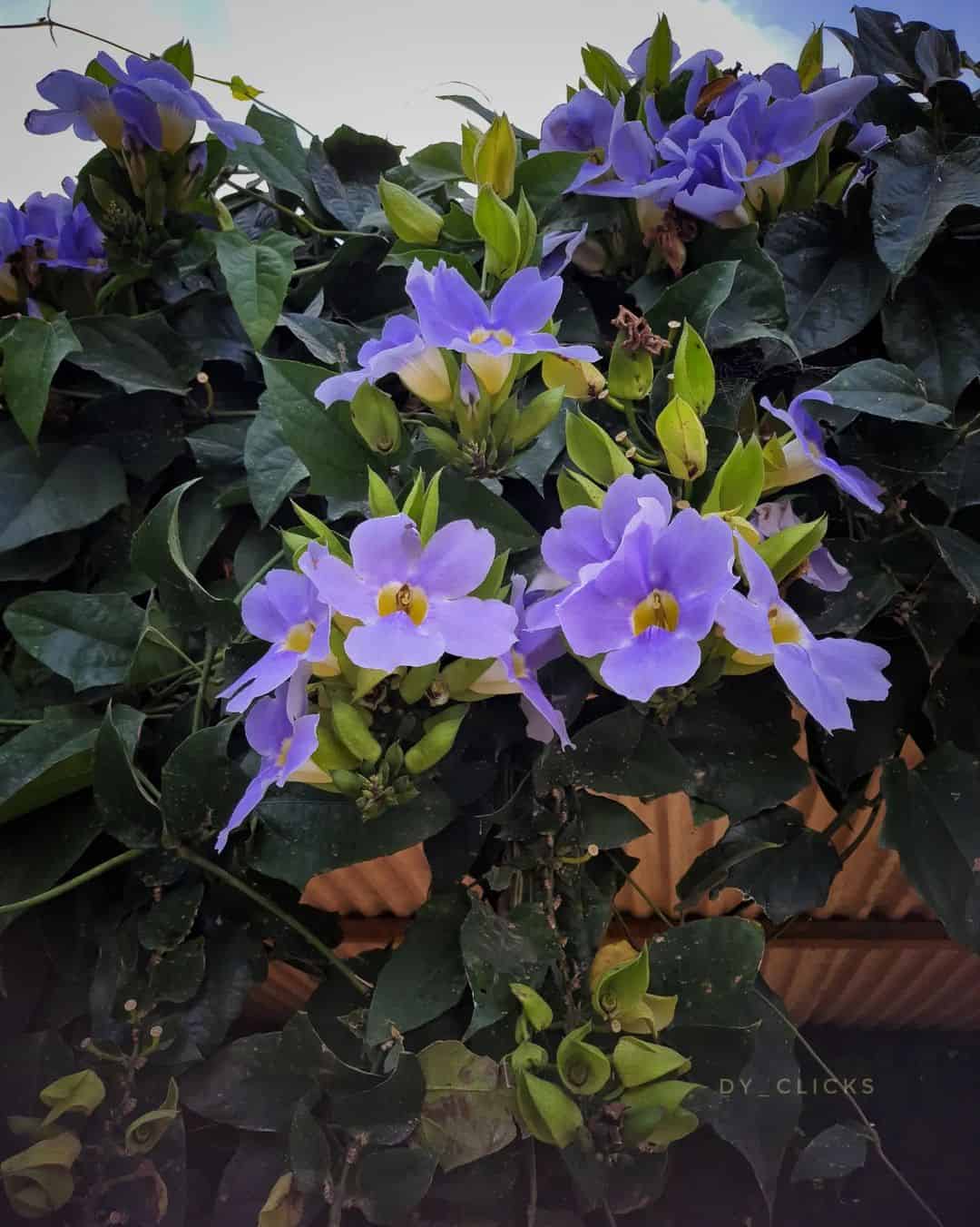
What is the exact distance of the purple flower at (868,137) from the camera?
58cm

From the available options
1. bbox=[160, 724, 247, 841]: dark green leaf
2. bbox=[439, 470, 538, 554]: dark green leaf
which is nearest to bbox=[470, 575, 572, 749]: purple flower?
bbox=[439, 470, 538, 554]: dark green leaf

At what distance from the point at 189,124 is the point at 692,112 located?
0.32 meters

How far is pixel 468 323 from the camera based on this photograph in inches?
16.4

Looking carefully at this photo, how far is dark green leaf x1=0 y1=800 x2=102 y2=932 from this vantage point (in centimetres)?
49

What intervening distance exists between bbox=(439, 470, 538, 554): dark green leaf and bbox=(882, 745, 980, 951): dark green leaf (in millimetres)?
247

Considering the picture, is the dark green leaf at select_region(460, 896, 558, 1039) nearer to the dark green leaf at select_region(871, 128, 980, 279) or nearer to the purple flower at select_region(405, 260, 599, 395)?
the purple flower at select_region(405, 260, 599, 395)

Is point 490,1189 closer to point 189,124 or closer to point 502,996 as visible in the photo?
point 502,996

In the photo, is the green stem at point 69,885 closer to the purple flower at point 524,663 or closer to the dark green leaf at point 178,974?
the dark green leaf at point 178,974

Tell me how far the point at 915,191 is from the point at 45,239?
0.56 meters

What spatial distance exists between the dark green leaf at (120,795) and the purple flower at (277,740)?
0.09 metres

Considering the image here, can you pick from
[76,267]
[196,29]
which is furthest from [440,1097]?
[196,29]

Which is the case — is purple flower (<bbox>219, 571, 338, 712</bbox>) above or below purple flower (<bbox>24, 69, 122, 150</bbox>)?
below

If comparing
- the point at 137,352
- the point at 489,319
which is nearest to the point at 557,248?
the point at 489,319

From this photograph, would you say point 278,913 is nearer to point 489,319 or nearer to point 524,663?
point 524,663
